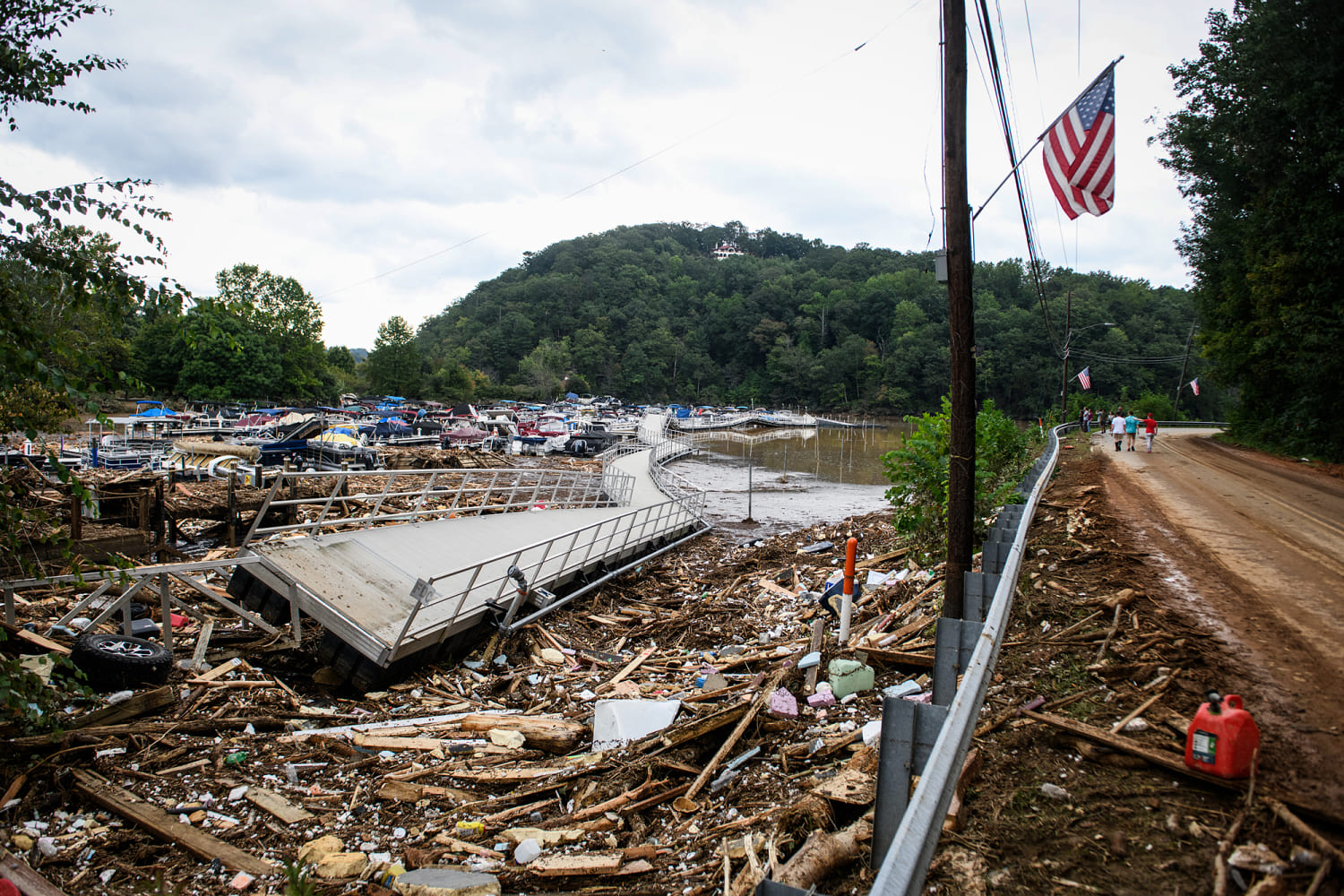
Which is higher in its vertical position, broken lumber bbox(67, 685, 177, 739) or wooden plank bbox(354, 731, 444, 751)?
broken lumber bbox(67, 685, 177, 739)

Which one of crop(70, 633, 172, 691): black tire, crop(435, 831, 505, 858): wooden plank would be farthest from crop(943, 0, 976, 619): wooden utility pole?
crop(70, 633, 172, 691): black tire

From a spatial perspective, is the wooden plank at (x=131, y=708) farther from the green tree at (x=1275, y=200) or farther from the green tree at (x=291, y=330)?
the green tree at (x=291, y=330)

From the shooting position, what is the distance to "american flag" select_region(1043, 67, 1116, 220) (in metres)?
8.82

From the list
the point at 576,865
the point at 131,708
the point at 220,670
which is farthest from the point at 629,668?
the point at 131,708

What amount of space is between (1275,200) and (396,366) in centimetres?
10271

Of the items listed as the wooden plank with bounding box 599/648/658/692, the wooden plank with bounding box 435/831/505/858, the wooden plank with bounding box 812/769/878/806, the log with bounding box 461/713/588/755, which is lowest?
the wooden plank with bounding box 599/648/658/692

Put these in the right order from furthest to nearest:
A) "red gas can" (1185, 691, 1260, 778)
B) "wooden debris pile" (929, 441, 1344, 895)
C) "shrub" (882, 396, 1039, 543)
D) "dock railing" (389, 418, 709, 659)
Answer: "shrub" (882, 396, 1039, 543) → "dock railing" (389, 418, 709, 659) → "red gas can" (1185, 691, 1260, 778) → "wooden debris pile" (929, 441, 1344, 895)

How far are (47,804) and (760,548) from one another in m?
16.2

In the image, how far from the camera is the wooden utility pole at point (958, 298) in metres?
7.16

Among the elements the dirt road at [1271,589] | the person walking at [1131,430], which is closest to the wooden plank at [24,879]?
the dirt road at [1271,589]

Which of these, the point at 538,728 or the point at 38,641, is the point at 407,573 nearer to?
the point at 38,641

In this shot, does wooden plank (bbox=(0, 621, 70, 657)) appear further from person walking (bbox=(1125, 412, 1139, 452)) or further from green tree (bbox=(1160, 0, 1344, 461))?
person walking (bbox=(1125, 412, 1139, 452))

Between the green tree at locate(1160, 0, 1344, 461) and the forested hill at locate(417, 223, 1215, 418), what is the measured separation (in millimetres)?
81184

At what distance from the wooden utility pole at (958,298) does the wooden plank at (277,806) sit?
20.8ft
